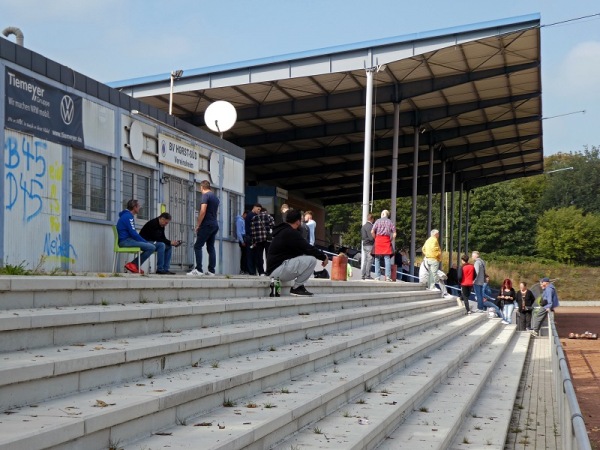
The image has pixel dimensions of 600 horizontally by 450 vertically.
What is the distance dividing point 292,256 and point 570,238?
7603 cm

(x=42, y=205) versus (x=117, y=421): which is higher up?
(x=42, y=205)

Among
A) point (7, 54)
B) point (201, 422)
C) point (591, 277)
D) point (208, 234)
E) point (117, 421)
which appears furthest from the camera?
point (591, 277)

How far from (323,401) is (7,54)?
6540 mm

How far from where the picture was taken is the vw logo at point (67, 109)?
39.1 feet

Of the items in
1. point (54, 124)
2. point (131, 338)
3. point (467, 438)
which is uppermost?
point (54, 124)


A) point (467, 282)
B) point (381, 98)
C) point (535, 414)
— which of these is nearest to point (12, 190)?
point (535, 414)

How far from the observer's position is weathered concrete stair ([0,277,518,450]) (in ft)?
15.2

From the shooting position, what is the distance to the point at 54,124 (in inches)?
460

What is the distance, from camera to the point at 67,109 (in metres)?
12.1

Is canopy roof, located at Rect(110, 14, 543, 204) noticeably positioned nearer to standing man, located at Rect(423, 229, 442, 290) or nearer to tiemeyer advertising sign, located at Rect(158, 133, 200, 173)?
standing man, located at Rect(423, 229, 442, 290)

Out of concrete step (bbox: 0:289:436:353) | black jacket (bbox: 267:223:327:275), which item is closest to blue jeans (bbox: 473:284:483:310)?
black jacket (bbox: 267:223:327:275)

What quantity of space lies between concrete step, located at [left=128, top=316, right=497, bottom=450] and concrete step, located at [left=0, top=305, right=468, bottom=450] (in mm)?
56

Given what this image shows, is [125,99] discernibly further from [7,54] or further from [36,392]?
[36,392]

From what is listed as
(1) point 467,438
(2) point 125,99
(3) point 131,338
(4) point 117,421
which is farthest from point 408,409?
(2) point 125,99
